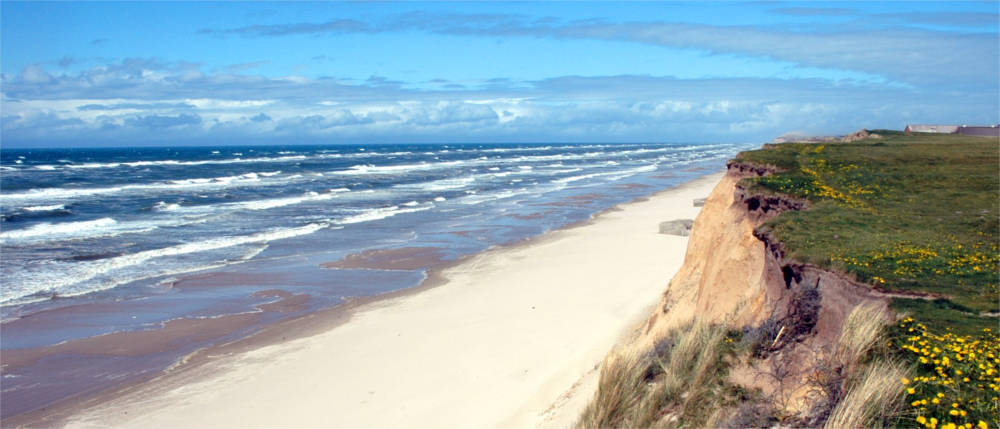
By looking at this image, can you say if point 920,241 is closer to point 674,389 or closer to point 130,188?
point 674,389

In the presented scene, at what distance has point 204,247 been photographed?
24688 mm

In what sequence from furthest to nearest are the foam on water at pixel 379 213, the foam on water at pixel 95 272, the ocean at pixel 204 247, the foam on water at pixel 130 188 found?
the foam on water at pixel 130 188, the foam on water at pixel 379 213, the foam on water at pixel 95 272, the ocean at pixel 204 247

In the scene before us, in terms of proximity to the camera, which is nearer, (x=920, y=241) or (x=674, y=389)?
(x=674, y=389)

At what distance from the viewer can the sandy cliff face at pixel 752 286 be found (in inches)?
274

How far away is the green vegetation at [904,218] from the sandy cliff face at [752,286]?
0.21 meters

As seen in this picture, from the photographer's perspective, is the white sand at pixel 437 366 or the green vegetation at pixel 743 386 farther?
the white sand at pixel 437 366

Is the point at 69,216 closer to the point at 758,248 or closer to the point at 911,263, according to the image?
the point at 758,248

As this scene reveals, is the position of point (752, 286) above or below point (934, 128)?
below

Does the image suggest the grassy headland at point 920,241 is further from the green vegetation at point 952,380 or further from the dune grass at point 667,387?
the dune grass at point 667,387

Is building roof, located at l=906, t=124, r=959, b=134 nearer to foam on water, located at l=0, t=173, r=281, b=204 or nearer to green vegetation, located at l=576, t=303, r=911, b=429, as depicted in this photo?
green vegetation, located at l=576, t=303, r=911, b=429

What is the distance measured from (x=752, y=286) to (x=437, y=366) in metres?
5.21

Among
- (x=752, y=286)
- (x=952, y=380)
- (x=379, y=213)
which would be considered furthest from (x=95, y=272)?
(x=952, y=380)

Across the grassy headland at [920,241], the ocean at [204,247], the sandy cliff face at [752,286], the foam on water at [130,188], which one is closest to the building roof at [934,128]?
the grassy headland at [920,241]

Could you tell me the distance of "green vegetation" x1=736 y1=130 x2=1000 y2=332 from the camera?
711cm
